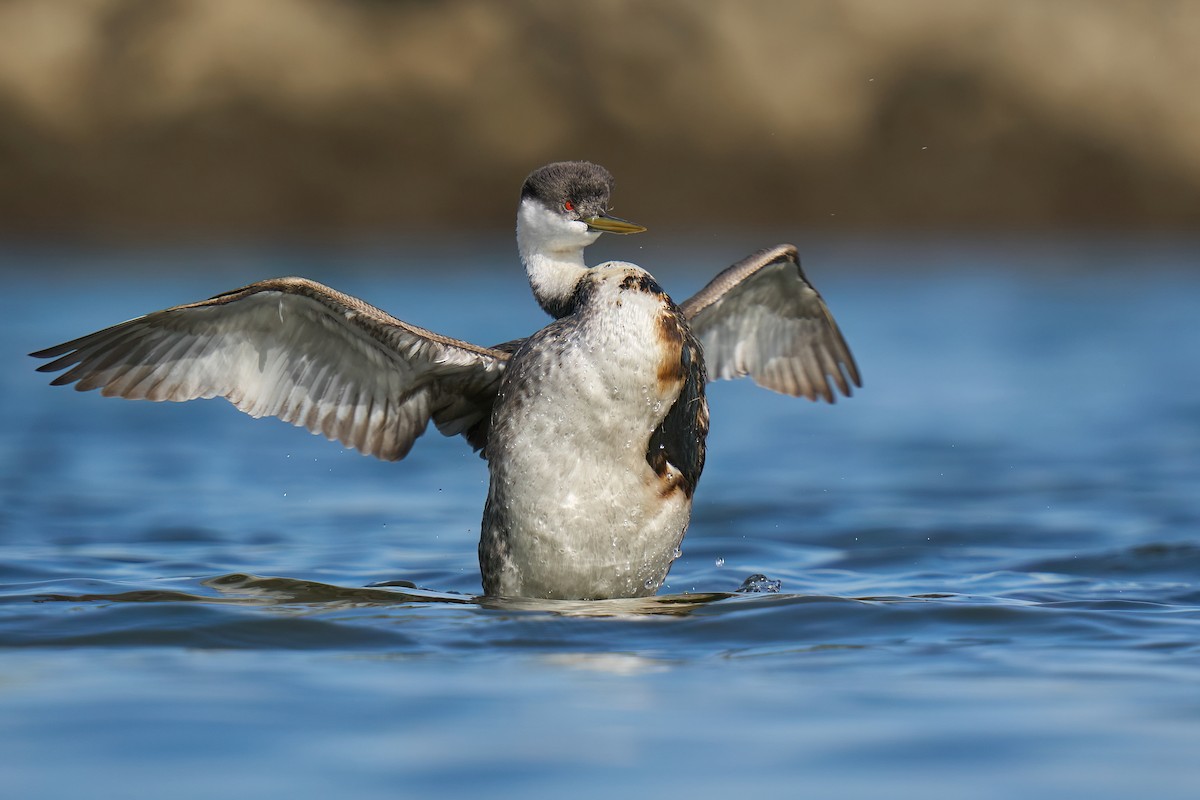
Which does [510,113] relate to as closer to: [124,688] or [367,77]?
[367,77]

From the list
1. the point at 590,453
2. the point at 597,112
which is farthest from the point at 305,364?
the point at 597,112

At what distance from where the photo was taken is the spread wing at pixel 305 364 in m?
7.61

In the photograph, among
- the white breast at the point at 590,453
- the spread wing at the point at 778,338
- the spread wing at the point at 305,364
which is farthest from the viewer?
the spread wing at the point at 778,338

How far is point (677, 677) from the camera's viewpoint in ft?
18.7

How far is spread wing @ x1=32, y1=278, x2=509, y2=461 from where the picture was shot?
7613 mm

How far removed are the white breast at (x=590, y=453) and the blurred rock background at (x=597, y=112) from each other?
1912 centimetres

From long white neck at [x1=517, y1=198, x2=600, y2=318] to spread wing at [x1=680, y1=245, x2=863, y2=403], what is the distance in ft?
4.83

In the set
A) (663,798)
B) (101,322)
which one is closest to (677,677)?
(663,798)

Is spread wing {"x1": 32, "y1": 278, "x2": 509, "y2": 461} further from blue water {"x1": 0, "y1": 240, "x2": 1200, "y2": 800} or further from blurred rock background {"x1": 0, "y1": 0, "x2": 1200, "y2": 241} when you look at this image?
blurred rock background {"x1": 0, "y1": 0, "x2": 1200, "y2": 241}

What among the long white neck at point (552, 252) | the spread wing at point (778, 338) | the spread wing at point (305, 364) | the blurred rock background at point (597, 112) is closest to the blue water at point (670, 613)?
the spread wing at point (305, 364)

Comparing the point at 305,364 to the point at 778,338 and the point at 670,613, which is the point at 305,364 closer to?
the point at 670,613

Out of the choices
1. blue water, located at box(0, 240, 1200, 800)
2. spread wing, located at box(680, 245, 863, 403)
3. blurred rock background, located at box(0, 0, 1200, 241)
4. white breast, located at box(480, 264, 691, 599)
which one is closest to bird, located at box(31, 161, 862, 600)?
white breast, located at box(480, 264, 691, 599)

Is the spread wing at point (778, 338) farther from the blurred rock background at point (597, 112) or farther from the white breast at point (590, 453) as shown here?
the blurred rock background at point (597, 112)

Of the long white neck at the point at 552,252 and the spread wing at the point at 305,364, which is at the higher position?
the long white neck at the point at 552,252
